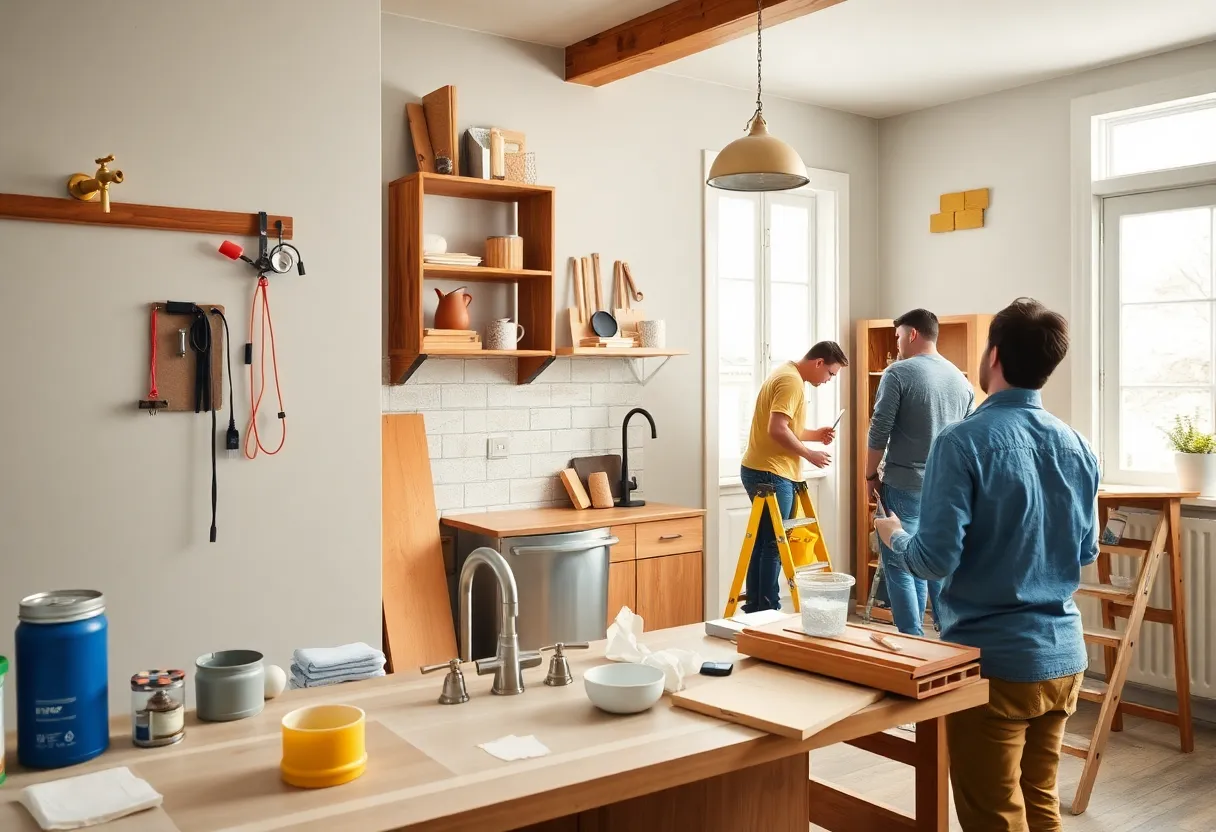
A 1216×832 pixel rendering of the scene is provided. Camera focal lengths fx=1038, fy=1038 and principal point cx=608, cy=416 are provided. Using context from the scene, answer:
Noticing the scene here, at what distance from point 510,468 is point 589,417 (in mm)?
536

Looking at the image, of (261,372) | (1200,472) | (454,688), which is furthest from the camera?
(1200,472)

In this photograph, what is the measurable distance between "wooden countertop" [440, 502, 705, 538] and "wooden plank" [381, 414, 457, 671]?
7.1 inches

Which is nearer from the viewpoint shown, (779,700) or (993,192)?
(779,700)

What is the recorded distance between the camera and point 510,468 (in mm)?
5062

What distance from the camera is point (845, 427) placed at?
255 inches

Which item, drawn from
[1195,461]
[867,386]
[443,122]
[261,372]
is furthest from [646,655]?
[867,386]

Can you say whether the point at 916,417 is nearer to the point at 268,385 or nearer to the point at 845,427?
the point at 845,427

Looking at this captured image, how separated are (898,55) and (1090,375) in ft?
6.38

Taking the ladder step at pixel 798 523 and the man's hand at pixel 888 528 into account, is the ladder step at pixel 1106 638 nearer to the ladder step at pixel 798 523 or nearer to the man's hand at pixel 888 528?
the ladder step at pixel 798 523

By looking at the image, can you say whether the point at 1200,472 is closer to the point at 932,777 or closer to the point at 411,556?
the point at 932,777

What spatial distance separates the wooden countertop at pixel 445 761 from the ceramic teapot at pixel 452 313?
2571mm

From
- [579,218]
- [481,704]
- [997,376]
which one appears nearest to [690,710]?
[481,704]

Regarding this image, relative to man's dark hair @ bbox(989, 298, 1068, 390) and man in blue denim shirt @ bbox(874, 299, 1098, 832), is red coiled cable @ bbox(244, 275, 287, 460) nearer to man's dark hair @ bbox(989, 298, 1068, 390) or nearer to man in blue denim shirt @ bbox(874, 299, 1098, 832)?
man in blue denim shirt @ bbox(874, 299, 1098, 832)

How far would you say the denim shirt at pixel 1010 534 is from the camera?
2.36 m
